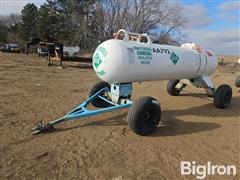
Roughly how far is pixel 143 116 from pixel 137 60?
1181 mm

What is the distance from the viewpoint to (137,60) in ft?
16.9

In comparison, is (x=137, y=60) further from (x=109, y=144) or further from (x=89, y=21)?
(x=89, y=21)

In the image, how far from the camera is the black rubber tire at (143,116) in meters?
4.52

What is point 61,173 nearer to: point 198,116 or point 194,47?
point 198,116

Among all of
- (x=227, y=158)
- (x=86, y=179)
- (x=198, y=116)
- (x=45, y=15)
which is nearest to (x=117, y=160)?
(x=86, y=179)

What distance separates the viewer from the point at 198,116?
6.13 metres

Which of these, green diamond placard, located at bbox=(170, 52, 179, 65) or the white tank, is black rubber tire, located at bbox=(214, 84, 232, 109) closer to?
the white tank

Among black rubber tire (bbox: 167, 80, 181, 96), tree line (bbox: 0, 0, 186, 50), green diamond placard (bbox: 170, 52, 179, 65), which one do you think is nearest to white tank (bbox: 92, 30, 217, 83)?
green diamond placard (bbox: 170, 52, 179, 65)

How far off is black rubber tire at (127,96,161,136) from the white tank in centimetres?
75

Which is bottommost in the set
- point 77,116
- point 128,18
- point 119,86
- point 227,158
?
point 227,158

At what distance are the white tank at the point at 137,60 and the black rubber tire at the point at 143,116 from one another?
2.45 feet

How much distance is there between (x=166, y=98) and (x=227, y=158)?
3960 mm

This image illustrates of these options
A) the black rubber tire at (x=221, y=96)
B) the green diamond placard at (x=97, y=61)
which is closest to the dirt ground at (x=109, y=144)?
the black rubber tire at (x=221, y=96)

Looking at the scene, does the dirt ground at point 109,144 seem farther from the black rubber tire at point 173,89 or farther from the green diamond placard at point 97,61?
the black rubber tire at point 173,89
